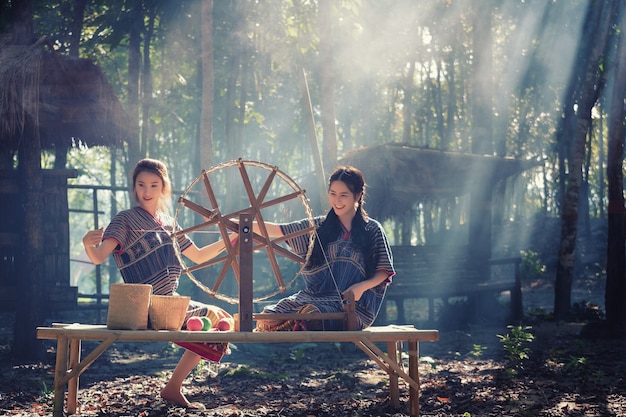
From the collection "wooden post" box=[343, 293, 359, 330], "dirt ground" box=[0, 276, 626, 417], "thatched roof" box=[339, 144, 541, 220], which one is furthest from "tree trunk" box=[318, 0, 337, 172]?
"wooden post" box=[343, 293, 359, 330]

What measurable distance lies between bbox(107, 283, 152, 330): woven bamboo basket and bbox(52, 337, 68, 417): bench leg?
12.4 inches

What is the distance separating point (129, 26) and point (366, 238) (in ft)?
34.9

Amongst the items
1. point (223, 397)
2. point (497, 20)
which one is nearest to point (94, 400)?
point (223, 397)

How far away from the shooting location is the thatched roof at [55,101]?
915 cm

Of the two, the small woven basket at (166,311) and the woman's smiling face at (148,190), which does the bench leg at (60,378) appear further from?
the woman's smiling face at (148,190)

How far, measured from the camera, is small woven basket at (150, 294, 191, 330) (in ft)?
15.7

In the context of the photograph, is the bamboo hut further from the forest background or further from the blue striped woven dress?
the blue striped woven dress

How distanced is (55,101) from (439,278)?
753 centimetres

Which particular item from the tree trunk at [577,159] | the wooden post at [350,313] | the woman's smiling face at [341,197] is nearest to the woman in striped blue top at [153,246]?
the woman's smiling face at [341,197]

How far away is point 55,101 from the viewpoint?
33.3 ft

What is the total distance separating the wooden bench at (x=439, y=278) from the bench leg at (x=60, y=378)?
28.6ft

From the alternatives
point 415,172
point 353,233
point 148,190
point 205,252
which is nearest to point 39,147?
point 148,190

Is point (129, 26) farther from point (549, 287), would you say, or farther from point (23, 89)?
point (549, 287)

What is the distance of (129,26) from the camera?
14.4m
